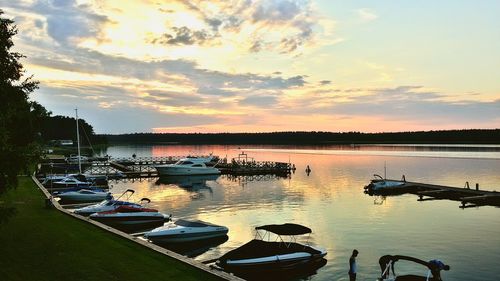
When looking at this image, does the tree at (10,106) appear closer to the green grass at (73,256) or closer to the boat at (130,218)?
the green grass at (73,256)

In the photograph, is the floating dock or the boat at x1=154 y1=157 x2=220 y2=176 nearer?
the floating dock

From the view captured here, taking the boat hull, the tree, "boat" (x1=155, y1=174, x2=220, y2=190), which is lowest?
the boat hull

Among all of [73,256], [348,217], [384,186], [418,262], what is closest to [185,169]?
[384,186]

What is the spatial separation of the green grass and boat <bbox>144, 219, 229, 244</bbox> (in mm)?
5551

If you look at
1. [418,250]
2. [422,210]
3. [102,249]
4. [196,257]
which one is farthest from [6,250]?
[422,210]

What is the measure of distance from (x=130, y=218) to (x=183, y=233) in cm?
797

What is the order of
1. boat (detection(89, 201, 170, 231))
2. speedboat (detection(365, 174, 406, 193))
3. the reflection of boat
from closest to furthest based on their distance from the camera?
boat (detection(89, 201, 170, 231))
speedboat (detection(365, 174, 406, 193))
the reflection of boat

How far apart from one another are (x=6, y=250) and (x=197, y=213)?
1130 inches

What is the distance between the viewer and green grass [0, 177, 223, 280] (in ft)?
52.9

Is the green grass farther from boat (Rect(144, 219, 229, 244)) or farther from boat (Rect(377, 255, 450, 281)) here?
boat (Rect(377, 255, 450, 281))

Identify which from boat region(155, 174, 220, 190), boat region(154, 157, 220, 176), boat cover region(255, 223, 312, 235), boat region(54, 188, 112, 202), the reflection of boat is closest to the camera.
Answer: boat cover region(255, 223, 312, 235)

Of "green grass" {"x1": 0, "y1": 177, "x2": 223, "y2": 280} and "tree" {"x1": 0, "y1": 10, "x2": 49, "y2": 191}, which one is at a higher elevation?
"tree" {"x1": 0, "y1": 10, "x2": 49, "y2": 191}

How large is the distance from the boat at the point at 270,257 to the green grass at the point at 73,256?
15.7 ft

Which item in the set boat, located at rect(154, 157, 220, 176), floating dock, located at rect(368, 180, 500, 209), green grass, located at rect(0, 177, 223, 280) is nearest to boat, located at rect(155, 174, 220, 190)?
boat, located at rect(154, 157, 220, 176)
